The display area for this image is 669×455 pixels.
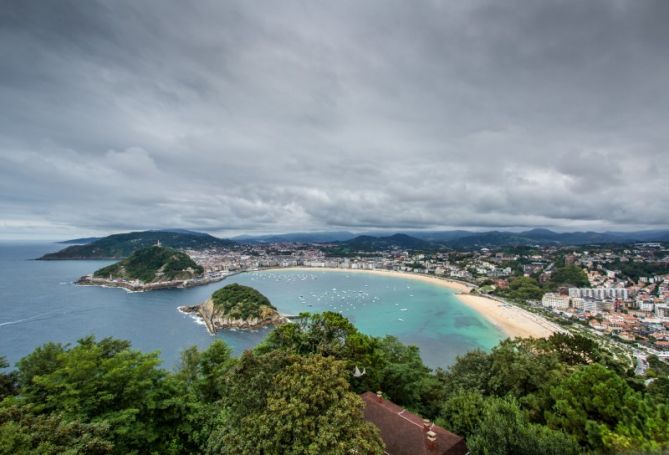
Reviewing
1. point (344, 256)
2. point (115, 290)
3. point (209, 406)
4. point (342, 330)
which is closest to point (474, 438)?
point (342, 330)

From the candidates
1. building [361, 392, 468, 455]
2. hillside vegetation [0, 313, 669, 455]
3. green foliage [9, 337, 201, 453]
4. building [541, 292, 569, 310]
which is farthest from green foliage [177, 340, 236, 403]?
building [541, 292, 569, 310]

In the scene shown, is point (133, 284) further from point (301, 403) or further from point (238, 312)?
point (301, 403)

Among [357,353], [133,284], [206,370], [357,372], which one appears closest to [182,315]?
[133,284]

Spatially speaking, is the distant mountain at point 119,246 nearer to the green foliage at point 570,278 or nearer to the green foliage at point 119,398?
the green foliage at point 119,398

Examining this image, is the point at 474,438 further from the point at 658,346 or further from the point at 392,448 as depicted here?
the point at 658,346

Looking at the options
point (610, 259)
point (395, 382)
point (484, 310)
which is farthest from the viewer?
point (610, 259)
